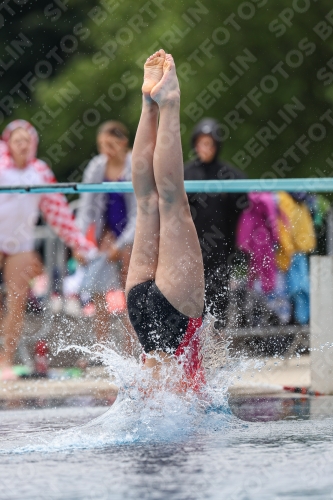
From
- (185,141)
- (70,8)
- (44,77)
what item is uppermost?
(70,8)

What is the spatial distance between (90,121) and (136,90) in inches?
60.4

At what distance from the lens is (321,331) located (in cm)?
656

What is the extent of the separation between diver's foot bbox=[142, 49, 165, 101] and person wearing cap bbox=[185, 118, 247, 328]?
2012mm

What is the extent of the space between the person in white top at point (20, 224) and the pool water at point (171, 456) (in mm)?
1907

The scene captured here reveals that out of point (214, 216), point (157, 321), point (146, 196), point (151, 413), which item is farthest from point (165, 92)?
point (214, 216)

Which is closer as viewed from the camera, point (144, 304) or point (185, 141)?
point (144, 304)

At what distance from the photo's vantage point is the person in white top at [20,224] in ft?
24.5

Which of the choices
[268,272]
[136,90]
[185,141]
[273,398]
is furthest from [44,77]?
[273,398]

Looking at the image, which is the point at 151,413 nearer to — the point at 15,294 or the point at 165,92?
Answer: the point at 165,92

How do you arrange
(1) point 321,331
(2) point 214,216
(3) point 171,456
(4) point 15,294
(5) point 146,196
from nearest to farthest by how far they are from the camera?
(3) point 171,456
(5) point 146,196
(1) point 321,331
(4) point 15,294
(2) point 214,216

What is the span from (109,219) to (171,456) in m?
3.86

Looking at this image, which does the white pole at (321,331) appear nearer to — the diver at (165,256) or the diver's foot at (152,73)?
the diver at (165,256)

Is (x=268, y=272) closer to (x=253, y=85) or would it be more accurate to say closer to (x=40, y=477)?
(x=253, y=85)

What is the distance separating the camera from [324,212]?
7961 millimetres
